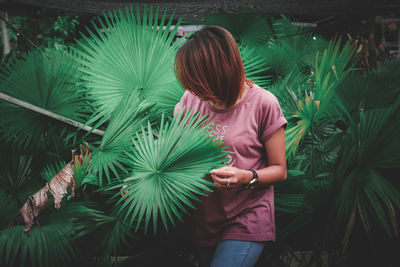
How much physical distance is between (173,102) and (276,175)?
0.71m

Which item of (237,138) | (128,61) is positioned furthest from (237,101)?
(128,61)

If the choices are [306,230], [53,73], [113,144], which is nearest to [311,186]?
[306,230]

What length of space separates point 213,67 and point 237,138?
26 cm

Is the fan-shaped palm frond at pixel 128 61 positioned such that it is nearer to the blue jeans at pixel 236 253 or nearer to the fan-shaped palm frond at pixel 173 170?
the fan-shaped palm frond at pixel 173 170

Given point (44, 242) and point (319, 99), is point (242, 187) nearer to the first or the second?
point (319, 99)

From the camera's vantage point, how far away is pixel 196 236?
131cm

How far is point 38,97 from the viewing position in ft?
5.59

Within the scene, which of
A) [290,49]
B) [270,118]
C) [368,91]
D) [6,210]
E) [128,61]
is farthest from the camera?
[290,49]

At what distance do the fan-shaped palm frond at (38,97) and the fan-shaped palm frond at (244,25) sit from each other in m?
1.07

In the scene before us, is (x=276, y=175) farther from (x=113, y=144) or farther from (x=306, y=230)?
(x=113, y=144)

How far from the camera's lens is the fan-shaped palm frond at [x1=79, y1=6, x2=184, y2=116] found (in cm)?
156

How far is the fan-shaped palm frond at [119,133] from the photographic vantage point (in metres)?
1.36

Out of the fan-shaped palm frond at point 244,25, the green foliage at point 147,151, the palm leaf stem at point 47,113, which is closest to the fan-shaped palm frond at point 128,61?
the green foliage at point 147,151

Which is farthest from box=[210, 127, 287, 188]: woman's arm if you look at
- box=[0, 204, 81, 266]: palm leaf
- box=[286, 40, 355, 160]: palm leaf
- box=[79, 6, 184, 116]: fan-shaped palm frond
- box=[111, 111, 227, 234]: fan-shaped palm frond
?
box=[0, 204, 81, 266]: palm leaf
